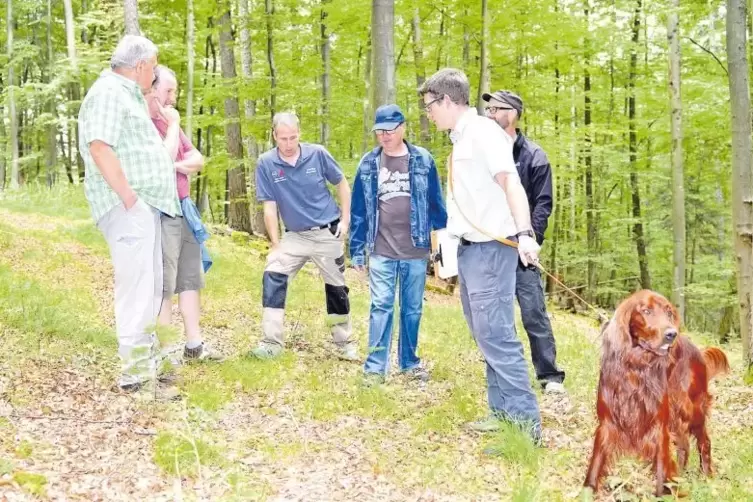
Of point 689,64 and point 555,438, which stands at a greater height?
point 689,64

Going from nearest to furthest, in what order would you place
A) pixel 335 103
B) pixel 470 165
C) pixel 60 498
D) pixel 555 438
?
pixel 60 498 < pixel 470 165 < pixel 555 438 < pixel 335 103

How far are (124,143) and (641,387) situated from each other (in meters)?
3.43

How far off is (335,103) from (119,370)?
11.4 m

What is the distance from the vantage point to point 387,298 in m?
5.15

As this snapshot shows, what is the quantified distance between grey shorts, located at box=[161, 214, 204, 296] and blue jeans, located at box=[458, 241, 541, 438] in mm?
2274

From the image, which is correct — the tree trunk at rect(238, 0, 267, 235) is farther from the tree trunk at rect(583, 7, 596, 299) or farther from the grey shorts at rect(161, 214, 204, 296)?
the tree trunk at rect(583, 7, 596, 299)

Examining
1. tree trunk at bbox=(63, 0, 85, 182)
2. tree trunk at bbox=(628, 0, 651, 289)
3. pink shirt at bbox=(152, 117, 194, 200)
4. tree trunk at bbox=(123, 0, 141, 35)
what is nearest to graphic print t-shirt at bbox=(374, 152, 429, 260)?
pink shirt at bbox=(152, 117, 194, 200)

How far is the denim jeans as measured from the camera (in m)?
5.12

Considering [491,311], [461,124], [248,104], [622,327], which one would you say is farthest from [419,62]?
[622,327]

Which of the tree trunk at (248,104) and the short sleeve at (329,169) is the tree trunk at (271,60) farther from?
the short sleeve at (329,169)

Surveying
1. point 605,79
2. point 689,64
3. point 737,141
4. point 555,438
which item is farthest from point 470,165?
point 605,79

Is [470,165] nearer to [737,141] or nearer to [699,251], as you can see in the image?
[737,141]

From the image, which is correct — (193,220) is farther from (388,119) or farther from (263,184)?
(388,119)

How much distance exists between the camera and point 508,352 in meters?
3.80
